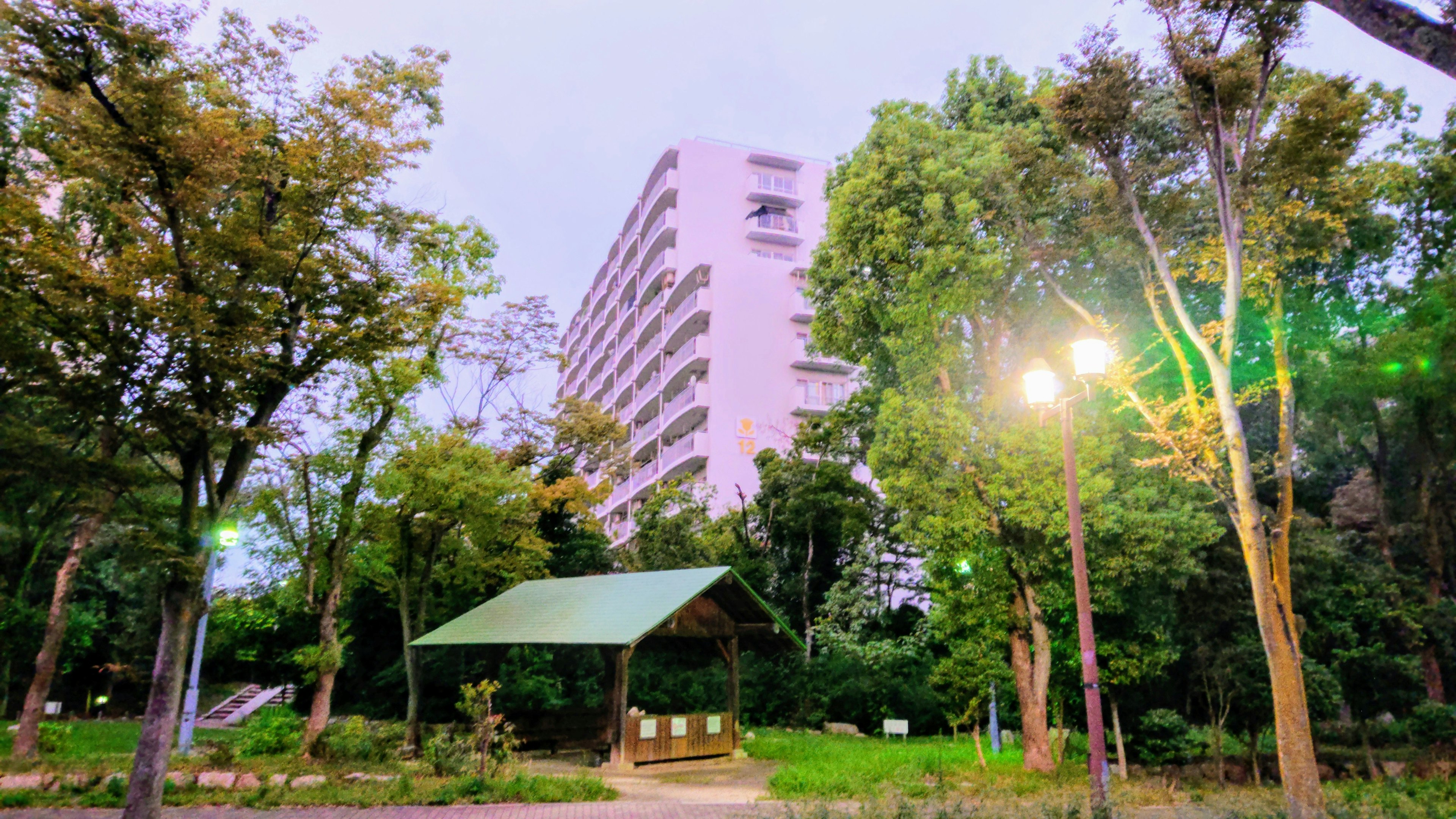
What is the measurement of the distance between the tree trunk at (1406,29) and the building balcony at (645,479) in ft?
131

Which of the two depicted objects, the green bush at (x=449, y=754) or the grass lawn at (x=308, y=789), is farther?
the green bush at (x=449, y=754)

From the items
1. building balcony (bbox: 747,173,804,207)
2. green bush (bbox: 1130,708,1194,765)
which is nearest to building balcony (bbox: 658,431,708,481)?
building balcony (bbox: 747,173,804,207)

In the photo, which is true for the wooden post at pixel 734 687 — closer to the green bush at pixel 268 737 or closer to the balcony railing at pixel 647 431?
the green bush at pixel 268 737

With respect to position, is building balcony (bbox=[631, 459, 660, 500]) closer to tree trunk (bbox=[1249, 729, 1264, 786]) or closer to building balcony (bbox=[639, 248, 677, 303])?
building balcony (bbox=[639, 248, 677, 303])

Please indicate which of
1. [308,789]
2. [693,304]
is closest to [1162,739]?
[308,789]

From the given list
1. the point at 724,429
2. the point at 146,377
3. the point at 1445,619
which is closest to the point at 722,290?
the point at 724,429

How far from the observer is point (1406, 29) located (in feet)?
21.0

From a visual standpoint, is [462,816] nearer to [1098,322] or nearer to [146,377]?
[146,377]

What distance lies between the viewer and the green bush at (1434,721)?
17.5 meters

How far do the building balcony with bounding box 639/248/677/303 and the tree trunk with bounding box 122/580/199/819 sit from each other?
3731cm

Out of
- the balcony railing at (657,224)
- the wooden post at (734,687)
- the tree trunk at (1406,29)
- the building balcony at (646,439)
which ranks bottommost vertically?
the wooden post at (734,687)

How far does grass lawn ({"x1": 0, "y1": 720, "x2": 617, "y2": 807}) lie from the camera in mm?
11094

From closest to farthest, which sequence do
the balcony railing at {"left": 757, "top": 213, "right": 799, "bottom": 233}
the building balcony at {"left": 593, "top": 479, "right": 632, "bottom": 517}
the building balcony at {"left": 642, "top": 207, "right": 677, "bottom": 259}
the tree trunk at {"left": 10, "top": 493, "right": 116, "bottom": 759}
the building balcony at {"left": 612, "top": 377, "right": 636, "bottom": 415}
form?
the tree trunk at {"left": 10, "top": 493, "right": 116, "bottom": 759} → the balcony railing at {"left": 757, "top": 213, "right": 799, "bottom": 233} → the building balcony at {"left": 642, "top": 207, "right": 677, "bottom": 259} → the building balcony at {"left": 593, "top": 479, "right": 632, "bottom": 517} → the building balcony at {"left": 612, "top": 377, "right": 636, "bottom": 415}

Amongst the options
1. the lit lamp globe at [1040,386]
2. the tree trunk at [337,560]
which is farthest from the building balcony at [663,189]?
the lit lamp globe at [1040,386]
